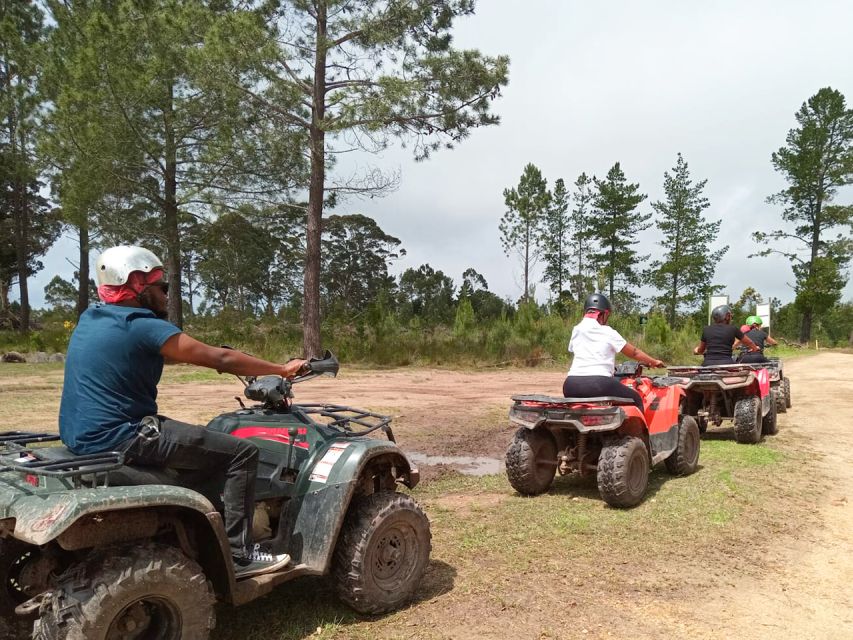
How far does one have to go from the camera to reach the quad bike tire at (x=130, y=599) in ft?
8.19

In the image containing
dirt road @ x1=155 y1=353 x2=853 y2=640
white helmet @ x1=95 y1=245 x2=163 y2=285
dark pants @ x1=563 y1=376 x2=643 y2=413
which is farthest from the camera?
dark pants @ x1=563 y1=376 x2=643 y2=413

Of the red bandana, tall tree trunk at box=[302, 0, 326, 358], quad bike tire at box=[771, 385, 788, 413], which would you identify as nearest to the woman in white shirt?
the red bandana

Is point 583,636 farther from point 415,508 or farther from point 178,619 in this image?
point 178,619

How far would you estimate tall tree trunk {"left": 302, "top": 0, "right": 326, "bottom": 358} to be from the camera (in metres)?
18.0

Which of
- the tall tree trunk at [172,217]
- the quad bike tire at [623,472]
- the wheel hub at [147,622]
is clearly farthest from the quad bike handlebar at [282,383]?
the tall tree trunk at [172,217]

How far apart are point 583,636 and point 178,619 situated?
201 cm

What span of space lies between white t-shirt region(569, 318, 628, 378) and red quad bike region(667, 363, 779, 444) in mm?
2560

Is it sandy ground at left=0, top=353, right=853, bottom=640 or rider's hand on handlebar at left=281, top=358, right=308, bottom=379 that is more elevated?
rider's hand on handlebar at left=281, top=358, right=308, bottom=379

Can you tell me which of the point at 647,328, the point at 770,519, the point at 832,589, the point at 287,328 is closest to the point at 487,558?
Answer: the point at 832,589

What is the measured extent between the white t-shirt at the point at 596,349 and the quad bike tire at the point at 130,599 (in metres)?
4.02

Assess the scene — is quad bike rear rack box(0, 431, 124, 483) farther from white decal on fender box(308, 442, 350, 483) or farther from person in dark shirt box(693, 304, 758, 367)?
person in dark shirt box(693, 304, 758, 367)

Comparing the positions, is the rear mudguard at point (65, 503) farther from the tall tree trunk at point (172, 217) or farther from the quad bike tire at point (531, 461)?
the tall tree trunk at point (172, 217)

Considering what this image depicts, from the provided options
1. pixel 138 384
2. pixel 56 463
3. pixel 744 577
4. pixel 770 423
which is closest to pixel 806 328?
pixel 770 423

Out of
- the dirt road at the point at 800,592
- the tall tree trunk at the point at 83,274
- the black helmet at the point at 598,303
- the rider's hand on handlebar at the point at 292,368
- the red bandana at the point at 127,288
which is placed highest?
the tall tree trunk at the point at 83,274
